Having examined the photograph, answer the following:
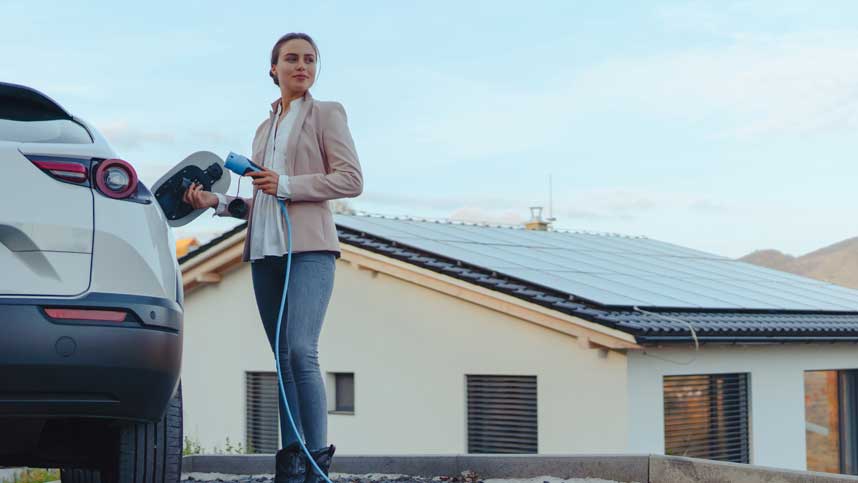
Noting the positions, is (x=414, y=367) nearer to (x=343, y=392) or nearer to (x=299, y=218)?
(x=343, y=392)

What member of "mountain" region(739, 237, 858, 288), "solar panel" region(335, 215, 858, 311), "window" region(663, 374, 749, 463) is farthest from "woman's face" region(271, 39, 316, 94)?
"mountain" region(739, 237, 858, 288)

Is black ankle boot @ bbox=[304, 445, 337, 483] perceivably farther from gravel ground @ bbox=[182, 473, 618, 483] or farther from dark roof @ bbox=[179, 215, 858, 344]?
dark roof @ bbox=[179, 215, 858, 344]

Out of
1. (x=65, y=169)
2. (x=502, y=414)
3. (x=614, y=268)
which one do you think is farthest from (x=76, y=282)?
(x=614, y=268)

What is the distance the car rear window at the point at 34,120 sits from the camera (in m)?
3.40

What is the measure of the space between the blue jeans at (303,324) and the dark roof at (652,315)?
8.98 m

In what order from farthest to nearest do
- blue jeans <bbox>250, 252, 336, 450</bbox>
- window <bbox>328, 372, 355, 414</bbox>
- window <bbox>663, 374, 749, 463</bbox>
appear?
1. window <bbox>328, 372, 355, 414</bbox>
2. window <bbox>663, 374, 749, 463</bbox>
3. blue jeans <bbox>250, 252, 336, 450</bbox>

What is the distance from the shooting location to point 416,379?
654 inches

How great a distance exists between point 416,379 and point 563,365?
261 cm

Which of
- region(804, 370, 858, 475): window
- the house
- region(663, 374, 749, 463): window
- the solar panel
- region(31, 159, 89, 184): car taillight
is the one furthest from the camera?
region(804, 370, 858, 475): window

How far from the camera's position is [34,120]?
3.49 meters

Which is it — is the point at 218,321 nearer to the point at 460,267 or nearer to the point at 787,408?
the point at 460,267

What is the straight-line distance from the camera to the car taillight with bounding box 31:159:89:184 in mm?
3266

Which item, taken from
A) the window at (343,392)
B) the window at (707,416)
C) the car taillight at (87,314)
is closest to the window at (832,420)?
the window at (707,416)

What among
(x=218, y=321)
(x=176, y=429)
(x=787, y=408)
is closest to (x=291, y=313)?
(x=176, y=429)
